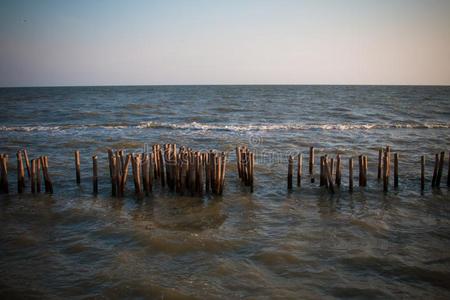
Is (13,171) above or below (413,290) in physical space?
above

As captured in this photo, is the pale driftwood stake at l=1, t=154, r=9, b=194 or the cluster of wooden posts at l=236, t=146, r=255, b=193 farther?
the cluster of wooden posts at l=236, t=146, r=255, b=193

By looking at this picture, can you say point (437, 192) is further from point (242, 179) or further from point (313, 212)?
point (242, 179)

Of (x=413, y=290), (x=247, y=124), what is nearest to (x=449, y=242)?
(x=413, y=290)

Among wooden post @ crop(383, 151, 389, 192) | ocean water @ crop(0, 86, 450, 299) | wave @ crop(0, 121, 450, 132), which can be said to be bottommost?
ocean water @ crop(0, 86, 450, 299)

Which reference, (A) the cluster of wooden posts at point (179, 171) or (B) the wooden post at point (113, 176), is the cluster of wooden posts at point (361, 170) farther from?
(B) the wooden post at point (113, 176)

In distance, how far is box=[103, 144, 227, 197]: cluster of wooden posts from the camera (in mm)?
11445

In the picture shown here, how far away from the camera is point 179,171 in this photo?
1191cm

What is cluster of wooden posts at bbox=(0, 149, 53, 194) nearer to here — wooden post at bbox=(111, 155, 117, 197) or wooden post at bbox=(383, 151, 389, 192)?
wooden post at bbox=(111, 155, 117, 197)

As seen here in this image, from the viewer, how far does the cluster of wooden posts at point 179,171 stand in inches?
451

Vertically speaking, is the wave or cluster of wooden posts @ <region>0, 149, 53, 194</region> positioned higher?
the wave

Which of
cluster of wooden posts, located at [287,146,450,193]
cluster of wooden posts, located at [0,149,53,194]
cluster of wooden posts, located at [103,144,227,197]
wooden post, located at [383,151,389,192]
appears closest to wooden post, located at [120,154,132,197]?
cluster of wooden posts, located at [103,144,227,197]

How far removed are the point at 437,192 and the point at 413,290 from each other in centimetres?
684

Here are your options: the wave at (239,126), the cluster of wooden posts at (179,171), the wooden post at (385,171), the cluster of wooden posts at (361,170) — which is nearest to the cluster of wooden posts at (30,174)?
the cluster of wooden posts at (179,171)

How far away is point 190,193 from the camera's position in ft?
39.8
